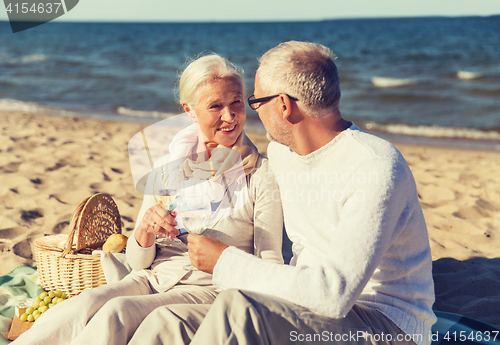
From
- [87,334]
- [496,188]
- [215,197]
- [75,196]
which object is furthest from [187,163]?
[496,188]

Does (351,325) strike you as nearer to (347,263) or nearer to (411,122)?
(347,263)

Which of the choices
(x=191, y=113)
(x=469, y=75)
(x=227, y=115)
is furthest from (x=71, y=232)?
(x=469, y=75)

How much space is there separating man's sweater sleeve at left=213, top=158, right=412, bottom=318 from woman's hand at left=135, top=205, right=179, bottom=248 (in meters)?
0.43

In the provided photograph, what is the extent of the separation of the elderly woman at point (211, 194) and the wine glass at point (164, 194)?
4 cm

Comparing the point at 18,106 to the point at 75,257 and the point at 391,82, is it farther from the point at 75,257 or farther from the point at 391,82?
the point at 391,82

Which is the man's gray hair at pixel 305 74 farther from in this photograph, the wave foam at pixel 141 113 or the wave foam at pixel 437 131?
the wave foam at pixel 141 113

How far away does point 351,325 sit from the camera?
63.4 inches

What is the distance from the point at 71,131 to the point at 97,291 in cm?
619

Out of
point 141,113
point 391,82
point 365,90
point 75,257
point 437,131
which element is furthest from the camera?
point 391,82

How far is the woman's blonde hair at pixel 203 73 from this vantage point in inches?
92.2

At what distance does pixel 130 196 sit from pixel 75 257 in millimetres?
1847

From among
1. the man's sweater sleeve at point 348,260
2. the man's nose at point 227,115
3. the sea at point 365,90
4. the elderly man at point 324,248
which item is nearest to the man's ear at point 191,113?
the man's nose at point 227,115

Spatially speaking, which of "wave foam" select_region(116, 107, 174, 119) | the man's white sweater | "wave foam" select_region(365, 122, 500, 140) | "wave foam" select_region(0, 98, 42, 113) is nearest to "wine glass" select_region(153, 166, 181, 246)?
the man's white sweater

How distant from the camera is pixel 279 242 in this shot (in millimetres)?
2346
